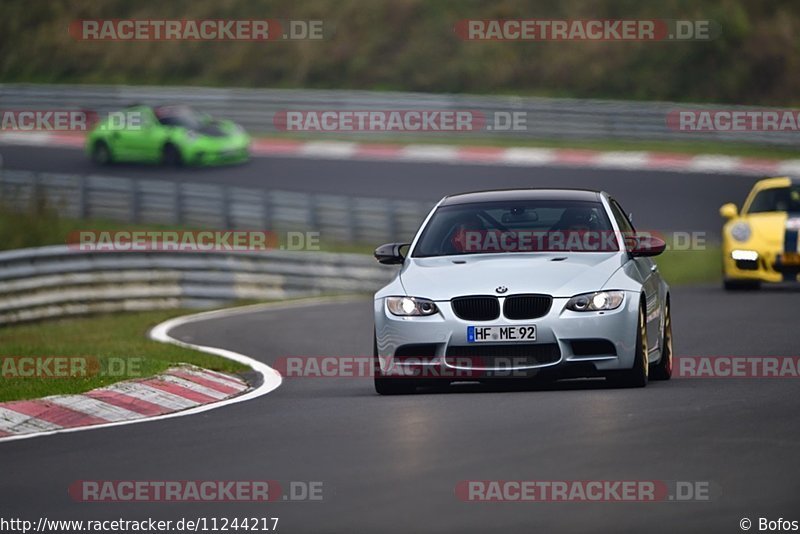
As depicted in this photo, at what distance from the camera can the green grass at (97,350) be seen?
40.0 ft

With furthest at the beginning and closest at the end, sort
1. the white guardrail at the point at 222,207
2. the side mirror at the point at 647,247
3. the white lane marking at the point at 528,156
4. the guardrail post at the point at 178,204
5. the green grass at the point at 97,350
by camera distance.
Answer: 1. the white lane marking at the point at 528,156
2. the guardrail post at the point at 178,204
3. the white guardrail at the point at 222,207
4. the green grass at the point at 97,350
5. the side mirror at the point at 647,247

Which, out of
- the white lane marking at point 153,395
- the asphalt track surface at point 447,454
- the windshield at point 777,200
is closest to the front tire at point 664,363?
the asphalt track surface at point 447,454

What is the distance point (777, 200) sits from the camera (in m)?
20.9

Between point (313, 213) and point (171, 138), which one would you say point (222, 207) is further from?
point (171, 138)

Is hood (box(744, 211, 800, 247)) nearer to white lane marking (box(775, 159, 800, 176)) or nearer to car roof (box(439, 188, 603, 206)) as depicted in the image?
car roof (box(439, 188, 603, 206))

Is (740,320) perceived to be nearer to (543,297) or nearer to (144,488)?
(543,297)

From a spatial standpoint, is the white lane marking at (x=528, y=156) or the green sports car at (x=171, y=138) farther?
the green sports car at (x=171, y=138)

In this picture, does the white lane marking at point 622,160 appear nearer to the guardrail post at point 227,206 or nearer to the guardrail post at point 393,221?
the guardrail post at point 393,221

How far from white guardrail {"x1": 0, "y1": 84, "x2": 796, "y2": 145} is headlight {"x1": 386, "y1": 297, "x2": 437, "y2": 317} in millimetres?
26336

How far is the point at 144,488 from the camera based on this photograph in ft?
25.9

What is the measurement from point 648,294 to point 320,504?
491 cm

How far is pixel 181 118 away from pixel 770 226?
19.4 metres

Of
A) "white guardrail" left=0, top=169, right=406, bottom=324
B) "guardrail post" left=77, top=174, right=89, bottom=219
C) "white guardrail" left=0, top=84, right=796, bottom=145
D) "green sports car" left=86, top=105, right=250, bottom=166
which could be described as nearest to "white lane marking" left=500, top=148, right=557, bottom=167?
"white guardrail" left=0, top=84, right=796, bottom=145

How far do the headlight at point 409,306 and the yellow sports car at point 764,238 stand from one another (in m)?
9.90
